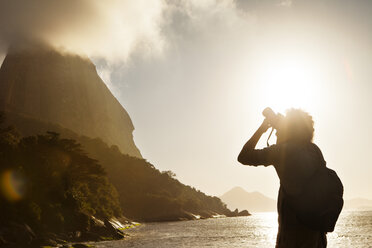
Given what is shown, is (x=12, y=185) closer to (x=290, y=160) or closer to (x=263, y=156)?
(x=263, y=156)

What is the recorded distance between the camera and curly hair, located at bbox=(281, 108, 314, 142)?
3.11 meters

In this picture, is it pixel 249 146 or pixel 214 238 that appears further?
pixel 214 238

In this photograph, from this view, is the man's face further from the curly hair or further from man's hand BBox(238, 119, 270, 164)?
man's hand BBox(238, 119, 270, 164)

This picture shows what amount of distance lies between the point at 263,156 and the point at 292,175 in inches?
12.5

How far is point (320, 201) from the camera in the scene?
2.69 m

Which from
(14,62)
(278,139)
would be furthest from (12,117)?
(278,139)

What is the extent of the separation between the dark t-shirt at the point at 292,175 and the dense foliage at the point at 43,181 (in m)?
32.5

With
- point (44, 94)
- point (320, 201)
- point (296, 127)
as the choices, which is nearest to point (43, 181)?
point (296, 127)

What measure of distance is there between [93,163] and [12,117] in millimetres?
117934

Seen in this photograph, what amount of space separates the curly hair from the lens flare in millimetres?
33782

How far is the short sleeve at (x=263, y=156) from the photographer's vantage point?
2971 mm

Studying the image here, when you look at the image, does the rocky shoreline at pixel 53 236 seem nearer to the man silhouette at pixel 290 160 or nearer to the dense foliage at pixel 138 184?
the man silhouette at pixel 290 160

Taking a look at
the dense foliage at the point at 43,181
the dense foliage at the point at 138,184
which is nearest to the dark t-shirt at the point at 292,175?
the dense foliage at the point at 43,181

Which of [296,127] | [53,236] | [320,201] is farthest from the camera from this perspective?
[53,236]
